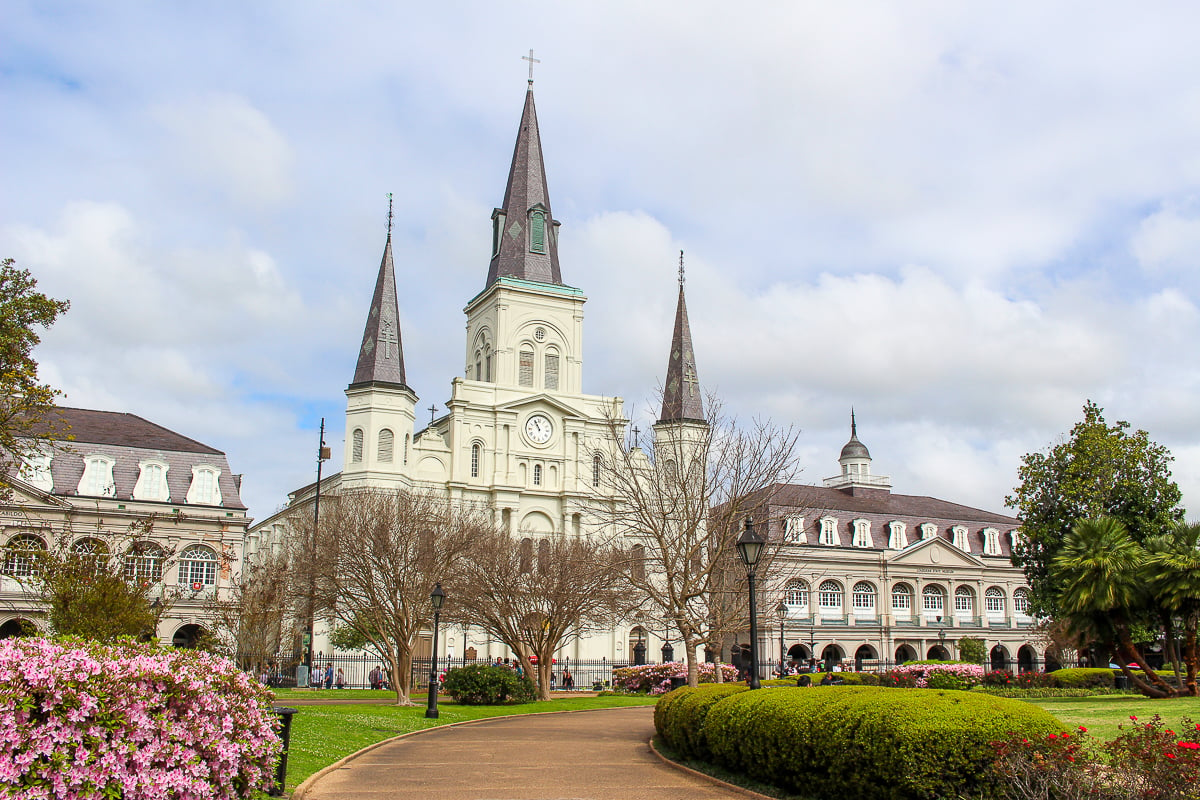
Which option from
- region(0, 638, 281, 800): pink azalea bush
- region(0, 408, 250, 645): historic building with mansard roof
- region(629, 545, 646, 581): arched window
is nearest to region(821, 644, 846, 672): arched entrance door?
region(629, 545, 646, 581): arched window

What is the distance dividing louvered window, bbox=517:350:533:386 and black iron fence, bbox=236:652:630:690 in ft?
65.5

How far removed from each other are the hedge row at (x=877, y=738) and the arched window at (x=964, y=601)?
63263 millimetres

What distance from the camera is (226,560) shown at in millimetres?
49344

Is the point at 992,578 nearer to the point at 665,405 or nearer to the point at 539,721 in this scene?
the point at 665,405

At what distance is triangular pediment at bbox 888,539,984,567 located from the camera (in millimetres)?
70688

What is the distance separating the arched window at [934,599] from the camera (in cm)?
7169

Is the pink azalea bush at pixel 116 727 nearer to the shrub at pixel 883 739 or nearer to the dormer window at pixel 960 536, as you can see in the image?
the shrub at pixel 883 739

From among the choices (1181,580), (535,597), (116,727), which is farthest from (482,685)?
(116,727)

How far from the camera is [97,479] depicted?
49.5 meters

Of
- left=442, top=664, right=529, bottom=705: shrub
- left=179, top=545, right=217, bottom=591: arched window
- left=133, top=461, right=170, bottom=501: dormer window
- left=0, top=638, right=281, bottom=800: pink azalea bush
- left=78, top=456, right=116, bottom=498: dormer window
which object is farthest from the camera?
left=133, top=461, right=170, bottom=501: dormer window

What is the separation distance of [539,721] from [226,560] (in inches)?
1096

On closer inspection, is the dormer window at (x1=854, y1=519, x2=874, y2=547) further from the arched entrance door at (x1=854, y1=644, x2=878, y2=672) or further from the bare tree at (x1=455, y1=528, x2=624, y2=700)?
the bare tree at (x1=455, y1=528, x2=624, y2=700)

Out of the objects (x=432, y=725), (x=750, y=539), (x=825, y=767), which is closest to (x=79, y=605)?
(x=432, y=725)

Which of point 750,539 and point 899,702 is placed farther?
point 750,539
